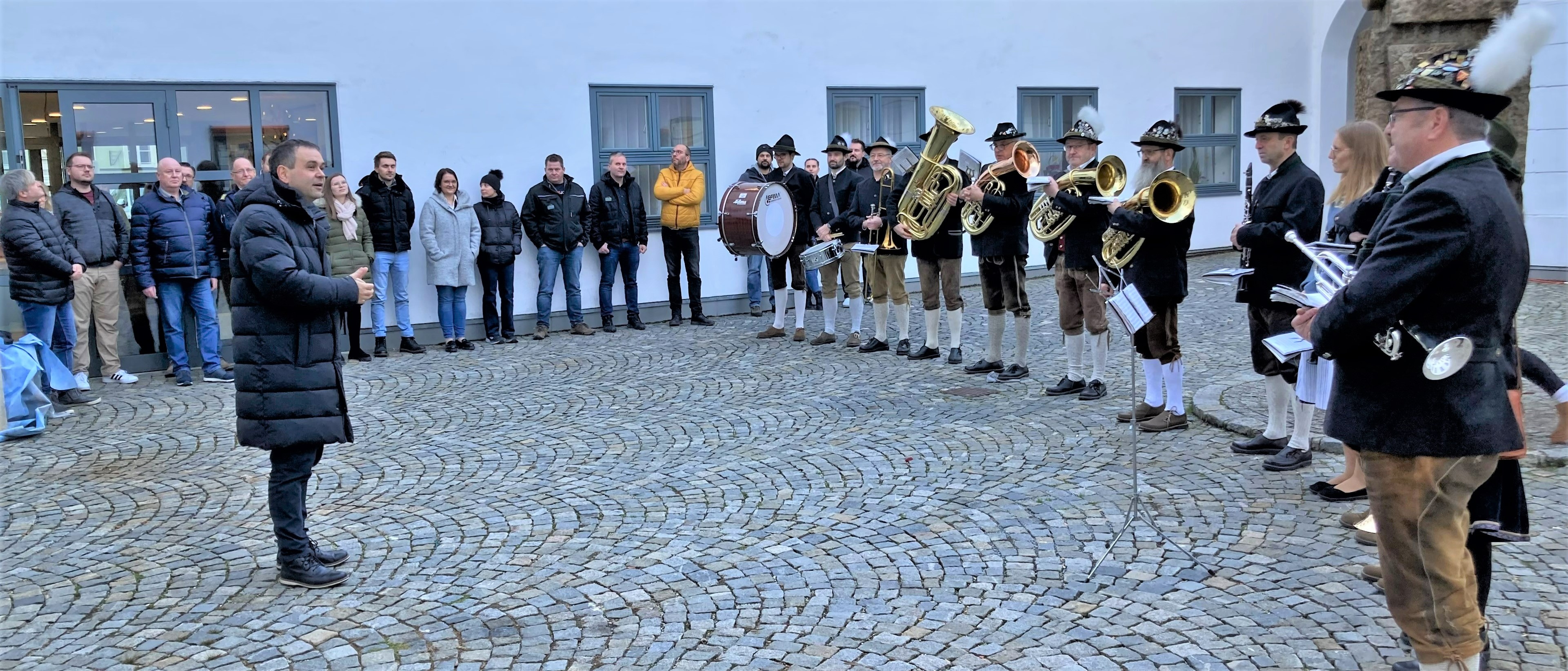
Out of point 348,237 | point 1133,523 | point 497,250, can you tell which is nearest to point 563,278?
point 497,250

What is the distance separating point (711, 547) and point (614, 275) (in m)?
8.00

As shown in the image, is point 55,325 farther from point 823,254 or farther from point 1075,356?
point 1075,356

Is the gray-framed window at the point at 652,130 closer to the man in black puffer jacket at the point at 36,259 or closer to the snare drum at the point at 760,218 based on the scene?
the snare drum at the point at 760,218

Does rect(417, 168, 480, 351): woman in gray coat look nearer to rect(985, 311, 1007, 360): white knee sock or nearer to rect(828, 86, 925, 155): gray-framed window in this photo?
rect(828, 86, 925, 155): gray-framed window

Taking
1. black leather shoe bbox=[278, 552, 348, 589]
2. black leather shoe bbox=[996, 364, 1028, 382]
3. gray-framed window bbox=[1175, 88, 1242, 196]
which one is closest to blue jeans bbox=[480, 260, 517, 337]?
black leather shoe bbox=[996, 364, 1028, 382]

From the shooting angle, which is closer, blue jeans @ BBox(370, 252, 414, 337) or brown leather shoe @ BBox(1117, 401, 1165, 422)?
brown leather shoe @ BBox(1117, 401, 1165, 422)

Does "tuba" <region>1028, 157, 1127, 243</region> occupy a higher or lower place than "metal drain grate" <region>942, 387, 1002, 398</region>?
higher

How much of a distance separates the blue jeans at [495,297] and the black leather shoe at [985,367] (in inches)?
200

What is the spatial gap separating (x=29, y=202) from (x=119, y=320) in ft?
5.56

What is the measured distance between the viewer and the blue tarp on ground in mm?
7875

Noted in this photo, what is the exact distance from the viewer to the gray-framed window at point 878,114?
14523 millimetres

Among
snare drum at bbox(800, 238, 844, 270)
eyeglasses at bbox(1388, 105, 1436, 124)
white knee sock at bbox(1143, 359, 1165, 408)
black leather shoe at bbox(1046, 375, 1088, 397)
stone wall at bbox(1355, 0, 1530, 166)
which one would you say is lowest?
black leather shoe at bbox(1046, 375, 1088, 397)

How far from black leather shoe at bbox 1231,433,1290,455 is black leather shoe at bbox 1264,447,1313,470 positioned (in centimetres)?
22

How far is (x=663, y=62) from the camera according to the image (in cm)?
1308
